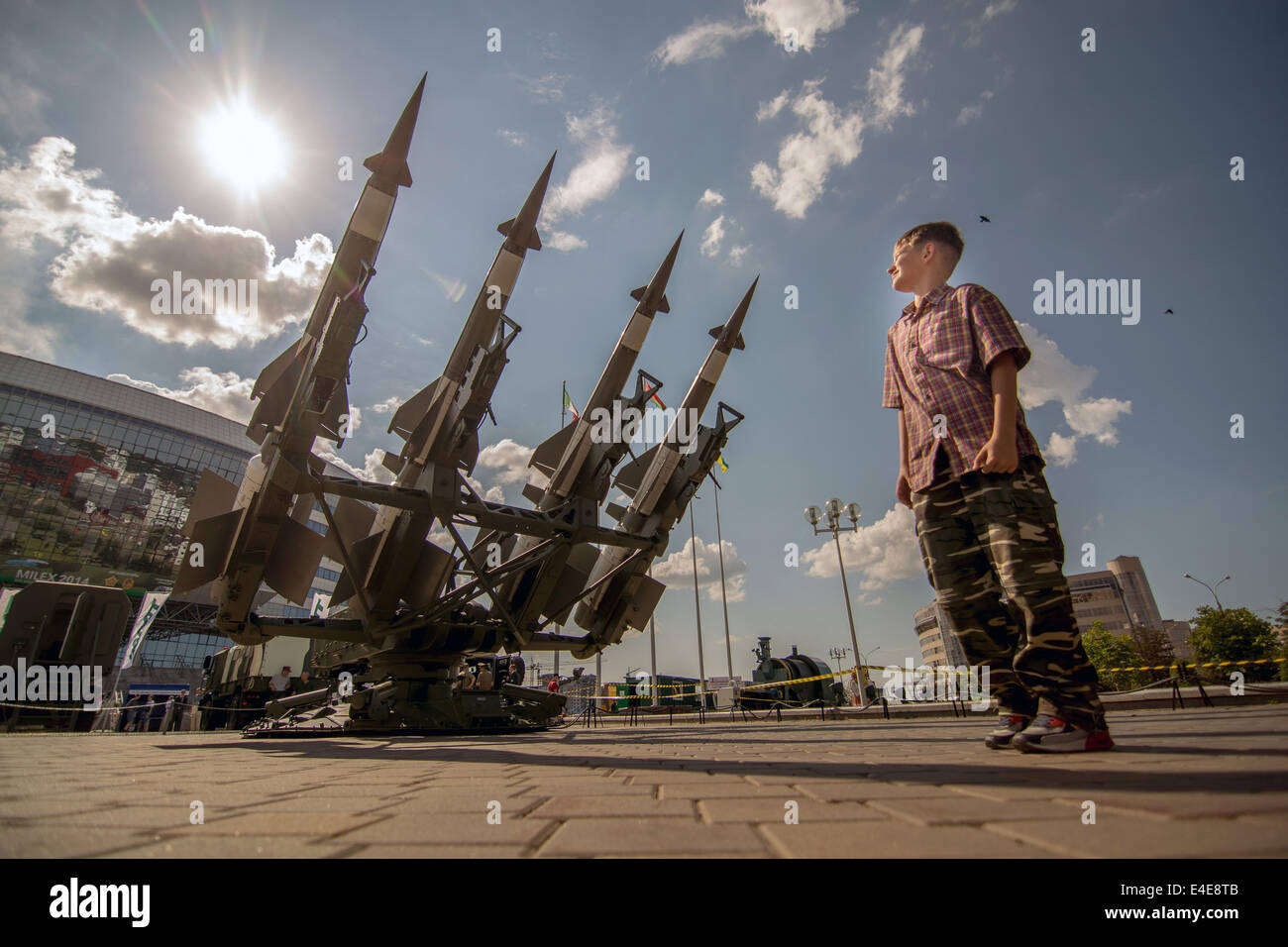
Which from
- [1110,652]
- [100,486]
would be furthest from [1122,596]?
[100,486]

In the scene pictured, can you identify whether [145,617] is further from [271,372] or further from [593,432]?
[593,432]

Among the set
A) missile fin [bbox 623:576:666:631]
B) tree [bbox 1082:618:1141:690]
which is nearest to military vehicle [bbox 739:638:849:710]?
missile fin [bbox 623:576:666:631]

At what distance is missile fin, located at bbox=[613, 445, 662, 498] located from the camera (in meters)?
11.9

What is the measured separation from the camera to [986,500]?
9.39 feet

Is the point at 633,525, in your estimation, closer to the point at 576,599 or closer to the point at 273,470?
the point at 576,599

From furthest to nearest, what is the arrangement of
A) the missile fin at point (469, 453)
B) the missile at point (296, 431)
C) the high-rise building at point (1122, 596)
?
the high-rise building at point (1122, 596)
the missile fin at point (469, 453)
the missile at point (296, 431)

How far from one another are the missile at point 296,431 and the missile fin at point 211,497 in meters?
1.14

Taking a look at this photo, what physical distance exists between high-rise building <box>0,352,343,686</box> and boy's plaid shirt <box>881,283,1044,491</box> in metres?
41.6

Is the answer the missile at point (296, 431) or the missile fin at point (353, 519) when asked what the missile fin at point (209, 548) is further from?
the missile fin at point (353, 519)

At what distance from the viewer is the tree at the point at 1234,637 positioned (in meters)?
29.4

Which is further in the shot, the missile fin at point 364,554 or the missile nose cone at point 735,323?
the missile nose cone at point 735,323

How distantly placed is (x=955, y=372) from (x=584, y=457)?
746 cm

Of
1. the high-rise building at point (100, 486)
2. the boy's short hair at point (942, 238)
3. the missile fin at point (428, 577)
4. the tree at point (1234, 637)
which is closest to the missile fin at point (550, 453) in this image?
the missile fin at point (428, 577)
